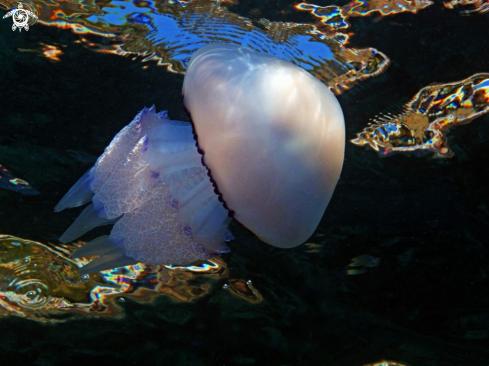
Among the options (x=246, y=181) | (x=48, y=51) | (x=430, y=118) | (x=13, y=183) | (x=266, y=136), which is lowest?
(x=13, y=183)

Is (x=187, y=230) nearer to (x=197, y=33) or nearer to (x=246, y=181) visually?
(x=246, y=181)

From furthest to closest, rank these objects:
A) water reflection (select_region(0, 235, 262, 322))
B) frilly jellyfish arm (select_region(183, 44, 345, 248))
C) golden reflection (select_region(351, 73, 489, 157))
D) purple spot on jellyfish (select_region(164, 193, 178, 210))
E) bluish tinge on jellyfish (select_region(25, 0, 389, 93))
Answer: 1. water reflection (select_region(0, 235, 262, 322))
2. golden reflection (select_region(351, 73, 489, 157))
3. bluish tinge on jellyfish (select_region(25, 0, 389, 93))
4. purple spot on jellyfish (select_region(164, 193, 178, 210))
5. frilly jellyfish arm (select_region(183, 44, 345, 248))

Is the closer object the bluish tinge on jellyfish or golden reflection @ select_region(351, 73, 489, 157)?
the bluish tinge on jellyfish

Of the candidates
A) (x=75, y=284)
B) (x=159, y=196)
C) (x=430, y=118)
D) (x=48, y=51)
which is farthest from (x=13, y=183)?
(x=430, y=118)

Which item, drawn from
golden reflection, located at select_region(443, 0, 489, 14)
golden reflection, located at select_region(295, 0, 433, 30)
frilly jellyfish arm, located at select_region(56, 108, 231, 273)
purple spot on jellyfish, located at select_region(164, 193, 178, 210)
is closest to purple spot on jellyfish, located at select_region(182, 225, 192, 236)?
frilly jellyfish arm, located at select_region(56, 108, 231, 273)

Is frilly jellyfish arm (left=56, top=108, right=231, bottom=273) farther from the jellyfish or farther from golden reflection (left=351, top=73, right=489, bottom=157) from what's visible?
golden reflection (left=351, top=73, right=489, bottom=157)

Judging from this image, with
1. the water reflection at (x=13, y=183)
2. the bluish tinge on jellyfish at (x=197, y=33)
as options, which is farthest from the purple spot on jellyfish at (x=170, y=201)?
the water reflection at (x=13, y=183)
